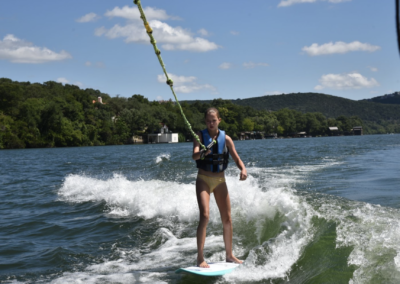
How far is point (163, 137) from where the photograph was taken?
355 feet

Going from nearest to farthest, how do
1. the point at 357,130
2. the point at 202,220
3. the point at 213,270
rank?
the point at 213,270, the point at 202,220, the point at 357,130

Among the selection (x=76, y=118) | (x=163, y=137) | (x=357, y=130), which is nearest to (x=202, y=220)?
(x=76, y=118)

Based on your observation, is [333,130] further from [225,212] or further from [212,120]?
[212,120]

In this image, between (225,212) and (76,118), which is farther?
(76,118)

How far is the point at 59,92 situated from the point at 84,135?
843 inches

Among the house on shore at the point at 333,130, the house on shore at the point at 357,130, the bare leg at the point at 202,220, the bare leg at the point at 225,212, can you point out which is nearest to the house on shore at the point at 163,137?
the house on shore at the point at 333,130

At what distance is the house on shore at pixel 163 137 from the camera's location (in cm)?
10606

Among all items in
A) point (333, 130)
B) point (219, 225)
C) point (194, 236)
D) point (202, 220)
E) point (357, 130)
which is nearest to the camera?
point (202, 220)

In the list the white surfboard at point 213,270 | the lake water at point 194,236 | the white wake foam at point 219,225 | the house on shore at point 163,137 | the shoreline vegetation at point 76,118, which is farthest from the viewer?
the house on shore at point 163,137

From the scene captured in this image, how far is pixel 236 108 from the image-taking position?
143m

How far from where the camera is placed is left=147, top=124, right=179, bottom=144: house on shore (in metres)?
106

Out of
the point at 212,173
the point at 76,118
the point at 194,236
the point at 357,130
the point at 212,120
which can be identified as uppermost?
the point at 76,118

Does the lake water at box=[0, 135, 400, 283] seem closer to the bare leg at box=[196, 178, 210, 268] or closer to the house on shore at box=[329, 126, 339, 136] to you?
the bare leg at box=[196, 178, 210, 268]

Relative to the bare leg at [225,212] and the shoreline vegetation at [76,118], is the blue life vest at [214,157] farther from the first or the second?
the shoreline vegetation at [76,118]
